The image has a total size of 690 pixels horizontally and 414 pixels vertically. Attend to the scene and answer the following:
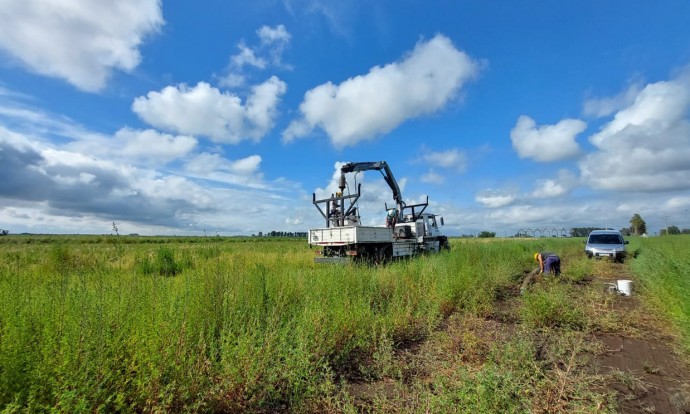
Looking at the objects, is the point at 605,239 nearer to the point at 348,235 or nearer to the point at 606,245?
the point at 606,245

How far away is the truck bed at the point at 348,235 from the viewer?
40.3 feet

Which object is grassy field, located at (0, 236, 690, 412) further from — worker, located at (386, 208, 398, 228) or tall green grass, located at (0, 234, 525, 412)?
worker, located at (386, 208, 398, 228)

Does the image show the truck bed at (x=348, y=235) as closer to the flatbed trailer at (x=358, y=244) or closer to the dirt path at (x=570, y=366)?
the flatbed trailer at (x=358, y=244)

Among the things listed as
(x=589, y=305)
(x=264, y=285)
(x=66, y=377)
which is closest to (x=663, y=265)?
(x=589, y=305)

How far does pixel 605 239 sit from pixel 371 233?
45.9 ft

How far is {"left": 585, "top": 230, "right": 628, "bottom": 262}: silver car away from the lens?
16650 millimetres

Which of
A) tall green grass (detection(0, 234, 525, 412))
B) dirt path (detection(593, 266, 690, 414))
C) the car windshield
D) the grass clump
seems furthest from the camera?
the car windshield

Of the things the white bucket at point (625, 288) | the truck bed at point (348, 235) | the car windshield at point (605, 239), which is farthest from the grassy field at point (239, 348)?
the car windshield at point (605, 239)

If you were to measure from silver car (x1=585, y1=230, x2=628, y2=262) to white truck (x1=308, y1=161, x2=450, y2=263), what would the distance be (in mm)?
7431

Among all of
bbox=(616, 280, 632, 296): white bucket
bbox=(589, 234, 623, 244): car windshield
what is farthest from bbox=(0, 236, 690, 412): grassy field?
bbox=(589, 234, 623, 244): car windshield

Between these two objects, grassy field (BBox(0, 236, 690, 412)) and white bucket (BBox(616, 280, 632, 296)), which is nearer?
grassy field (BBox(0, 236, 690, 412))

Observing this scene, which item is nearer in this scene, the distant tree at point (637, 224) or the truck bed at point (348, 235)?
the truck bed at point (348, 235)

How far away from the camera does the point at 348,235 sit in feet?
40.8

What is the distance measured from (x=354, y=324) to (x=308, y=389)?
189 centimetres
